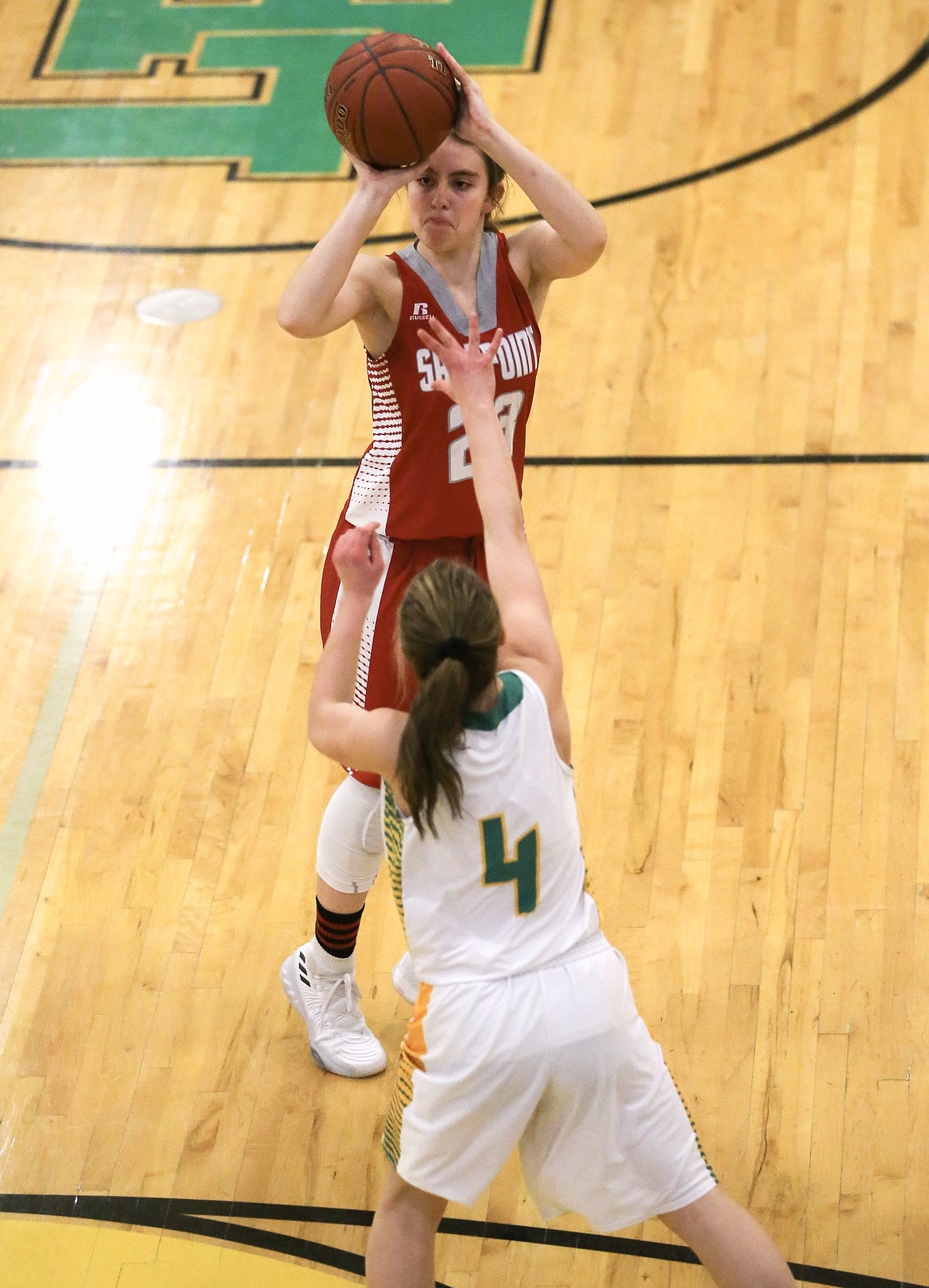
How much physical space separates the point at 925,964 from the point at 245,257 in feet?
12.6

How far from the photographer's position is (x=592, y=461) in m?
5.21

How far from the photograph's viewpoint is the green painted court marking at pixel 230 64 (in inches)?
270

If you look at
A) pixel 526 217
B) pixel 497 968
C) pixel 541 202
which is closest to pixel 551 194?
pixel 541 202

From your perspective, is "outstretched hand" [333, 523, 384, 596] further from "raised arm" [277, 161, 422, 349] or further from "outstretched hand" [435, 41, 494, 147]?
"outstretched hand" [435, 41, 494, 147]

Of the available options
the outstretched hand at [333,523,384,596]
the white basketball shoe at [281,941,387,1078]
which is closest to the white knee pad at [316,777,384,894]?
the white basketball shoe at [281,941,387,1078]

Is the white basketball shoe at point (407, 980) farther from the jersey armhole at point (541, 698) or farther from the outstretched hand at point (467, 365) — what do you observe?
the outstretched hand at point (467, 365)

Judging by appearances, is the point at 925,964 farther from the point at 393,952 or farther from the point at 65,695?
the point at 65,695

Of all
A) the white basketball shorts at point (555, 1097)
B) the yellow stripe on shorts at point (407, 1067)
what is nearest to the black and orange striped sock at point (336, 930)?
the yellow stripe on shorts at point (407, 1067)

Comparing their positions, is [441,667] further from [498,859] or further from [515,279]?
[515,279]

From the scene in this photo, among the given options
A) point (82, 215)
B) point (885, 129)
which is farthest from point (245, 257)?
point (885, 129)

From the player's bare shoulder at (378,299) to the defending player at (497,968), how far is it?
74cm

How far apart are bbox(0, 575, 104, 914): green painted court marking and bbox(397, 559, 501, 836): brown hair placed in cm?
205

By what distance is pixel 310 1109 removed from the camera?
3.59 meters

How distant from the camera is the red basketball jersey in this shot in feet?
10.5
